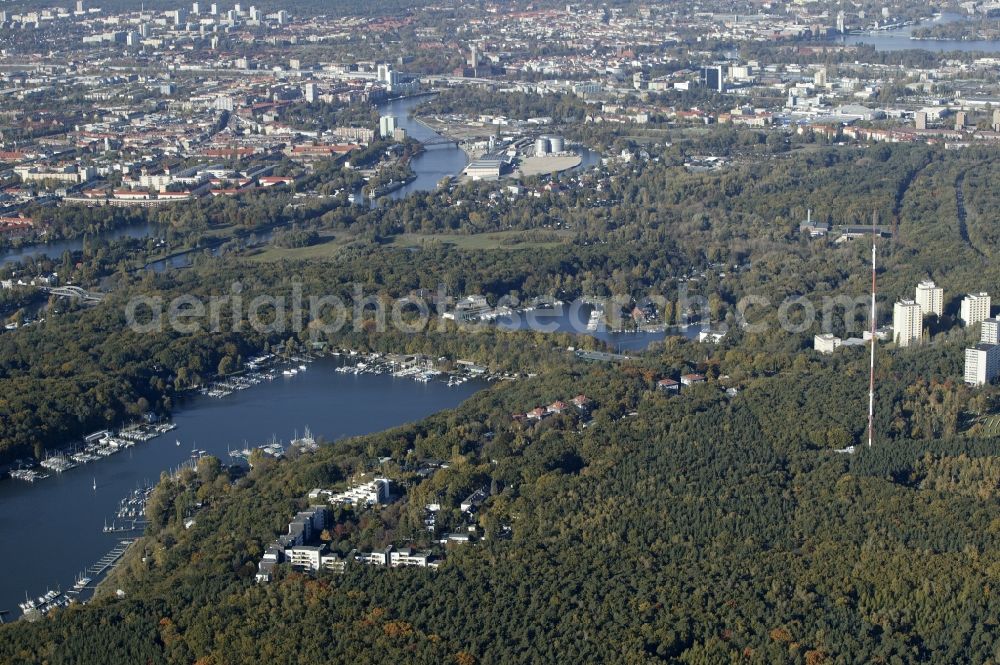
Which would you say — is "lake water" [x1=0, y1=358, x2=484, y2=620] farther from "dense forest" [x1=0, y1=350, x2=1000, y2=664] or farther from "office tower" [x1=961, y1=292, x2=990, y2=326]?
"office tower" [x1=961, y1=292, x2=990, y2=326]

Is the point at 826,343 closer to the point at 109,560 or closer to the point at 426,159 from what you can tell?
the point at 109,560

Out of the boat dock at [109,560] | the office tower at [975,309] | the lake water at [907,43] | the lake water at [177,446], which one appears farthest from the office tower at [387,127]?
the boat dock at [109,560]

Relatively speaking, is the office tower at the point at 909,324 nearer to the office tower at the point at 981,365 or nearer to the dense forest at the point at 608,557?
the office tower at the point at 981,365

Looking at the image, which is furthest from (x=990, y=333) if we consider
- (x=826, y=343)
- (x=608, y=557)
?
(x=608, y=557)

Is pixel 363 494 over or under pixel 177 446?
over

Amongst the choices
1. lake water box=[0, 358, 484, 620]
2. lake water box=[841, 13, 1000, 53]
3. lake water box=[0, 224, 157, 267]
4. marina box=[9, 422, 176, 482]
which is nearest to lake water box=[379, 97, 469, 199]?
lake water box=[0, 224, 157, 267]

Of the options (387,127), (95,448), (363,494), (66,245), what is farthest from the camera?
(387,127)
